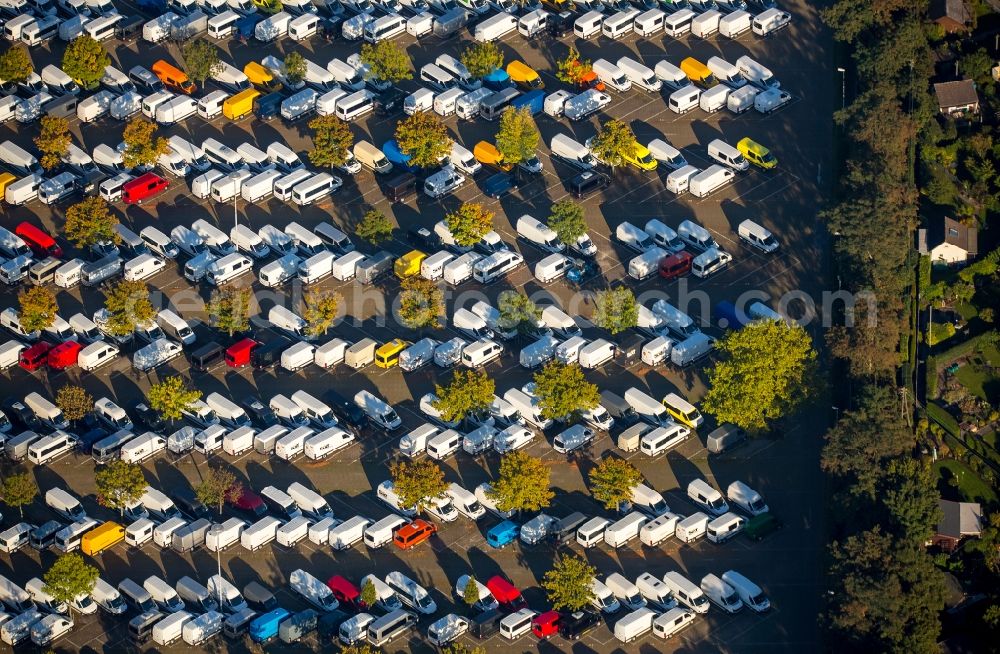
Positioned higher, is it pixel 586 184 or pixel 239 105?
pixel 239 105

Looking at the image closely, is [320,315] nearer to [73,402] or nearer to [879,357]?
[73,402]

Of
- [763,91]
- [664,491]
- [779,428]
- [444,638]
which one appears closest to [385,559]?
[444,638]

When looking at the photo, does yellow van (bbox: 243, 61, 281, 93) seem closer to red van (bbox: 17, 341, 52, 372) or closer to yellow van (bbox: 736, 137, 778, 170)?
red van (bbox: 17, 341, 52, 372)

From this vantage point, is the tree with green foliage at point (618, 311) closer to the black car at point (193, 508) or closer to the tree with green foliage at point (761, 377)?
the tree with green foliage at point (761, 377)

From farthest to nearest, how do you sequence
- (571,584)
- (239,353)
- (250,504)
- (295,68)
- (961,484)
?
(295,68)
(239,353)
(961,484)
(250,504)
(571,584)

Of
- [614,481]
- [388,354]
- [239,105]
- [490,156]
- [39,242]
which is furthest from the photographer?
[239,105]

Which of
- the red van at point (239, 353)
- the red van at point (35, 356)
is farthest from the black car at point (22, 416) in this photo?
the red van at point (239, 353)

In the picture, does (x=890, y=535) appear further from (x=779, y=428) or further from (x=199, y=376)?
(x=199, y=376)

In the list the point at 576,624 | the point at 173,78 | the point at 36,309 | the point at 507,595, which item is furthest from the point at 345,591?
the point at 173,78

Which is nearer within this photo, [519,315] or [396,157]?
[519,315]

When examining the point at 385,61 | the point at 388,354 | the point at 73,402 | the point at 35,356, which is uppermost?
the point at 385,61
